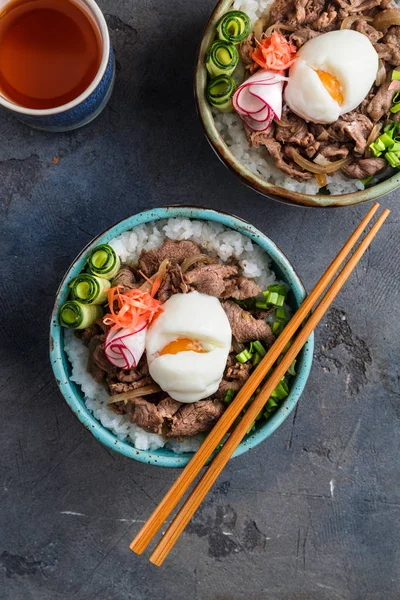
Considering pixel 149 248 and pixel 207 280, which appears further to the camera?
pixel 149 248

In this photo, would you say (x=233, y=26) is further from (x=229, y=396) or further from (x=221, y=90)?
(x=229, y=396)

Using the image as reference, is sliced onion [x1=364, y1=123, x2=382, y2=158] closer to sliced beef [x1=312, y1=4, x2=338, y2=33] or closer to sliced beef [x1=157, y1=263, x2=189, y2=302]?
sliced beef [x1=312, y1=4, x2=338, y2=33]

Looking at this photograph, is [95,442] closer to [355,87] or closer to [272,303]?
[272,303]

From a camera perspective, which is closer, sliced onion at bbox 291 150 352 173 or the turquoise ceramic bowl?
the turquoise ceramic bowl

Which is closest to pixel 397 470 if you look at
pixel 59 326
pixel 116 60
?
pixel 59 326

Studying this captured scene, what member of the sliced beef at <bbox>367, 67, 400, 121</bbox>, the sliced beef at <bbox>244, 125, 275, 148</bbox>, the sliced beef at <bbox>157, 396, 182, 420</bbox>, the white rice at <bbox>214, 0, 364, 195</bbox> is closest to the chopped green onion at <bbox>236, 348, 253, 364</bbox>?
the sliced beef at <bbox>157, 396, 182, 420</bbox>

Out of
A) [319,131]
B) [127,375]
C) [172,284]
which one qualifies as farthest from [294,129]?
[127,375]
